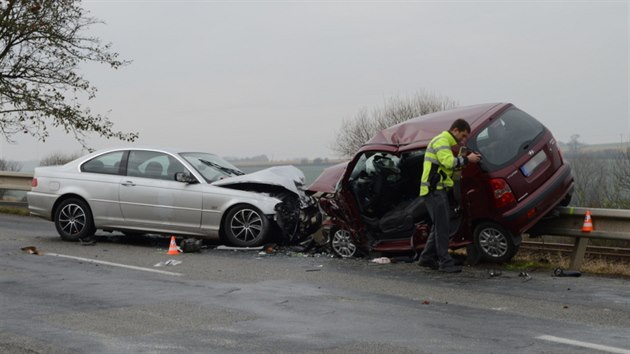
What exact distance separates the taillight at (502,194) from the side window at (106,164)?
6.08 m

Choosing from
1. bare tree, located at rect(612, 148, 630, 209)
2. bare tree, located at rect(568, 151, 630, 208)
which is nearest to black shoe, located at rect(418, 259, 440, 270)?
bare tree, located at rect(568, 151, 630, 208)

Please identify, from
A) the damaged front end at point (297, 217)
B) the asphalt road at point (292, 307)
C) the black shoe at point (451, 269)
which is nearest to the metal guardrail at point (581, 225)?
the asphalt road at point (292, 307)

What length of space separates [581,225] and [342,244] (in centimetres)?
320

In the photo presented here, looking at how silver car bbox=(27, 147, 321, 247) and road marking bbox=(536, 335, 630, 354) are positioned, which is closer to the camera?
road marking bbox=(536, 335, 630, 354)

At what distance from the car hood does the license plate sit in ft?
8.68

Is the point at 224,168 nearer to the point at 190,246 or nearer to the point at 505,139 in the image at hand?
the point at 190,246

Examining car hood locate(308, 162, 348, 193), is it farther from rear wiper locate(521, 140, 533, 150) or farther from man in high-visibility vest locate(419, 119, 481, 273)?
rear wiper locate(521, 140, 533, 150)

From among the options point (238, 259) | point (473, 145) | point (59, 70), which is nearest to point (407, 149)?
point (473, 145)

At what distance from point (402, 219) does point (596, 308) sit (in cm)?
376

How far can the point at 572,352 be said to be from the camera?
5.80 metres

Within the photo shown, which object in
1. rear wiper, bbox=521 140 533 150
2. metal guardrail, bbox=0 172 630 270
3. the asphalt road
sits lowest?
the asphalt road

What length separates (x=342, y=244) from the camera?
11375mm

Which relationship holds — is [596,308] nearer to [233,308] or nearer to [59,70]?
[233,308]

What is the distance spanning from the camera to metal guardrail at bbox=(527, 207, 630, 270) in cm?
988
